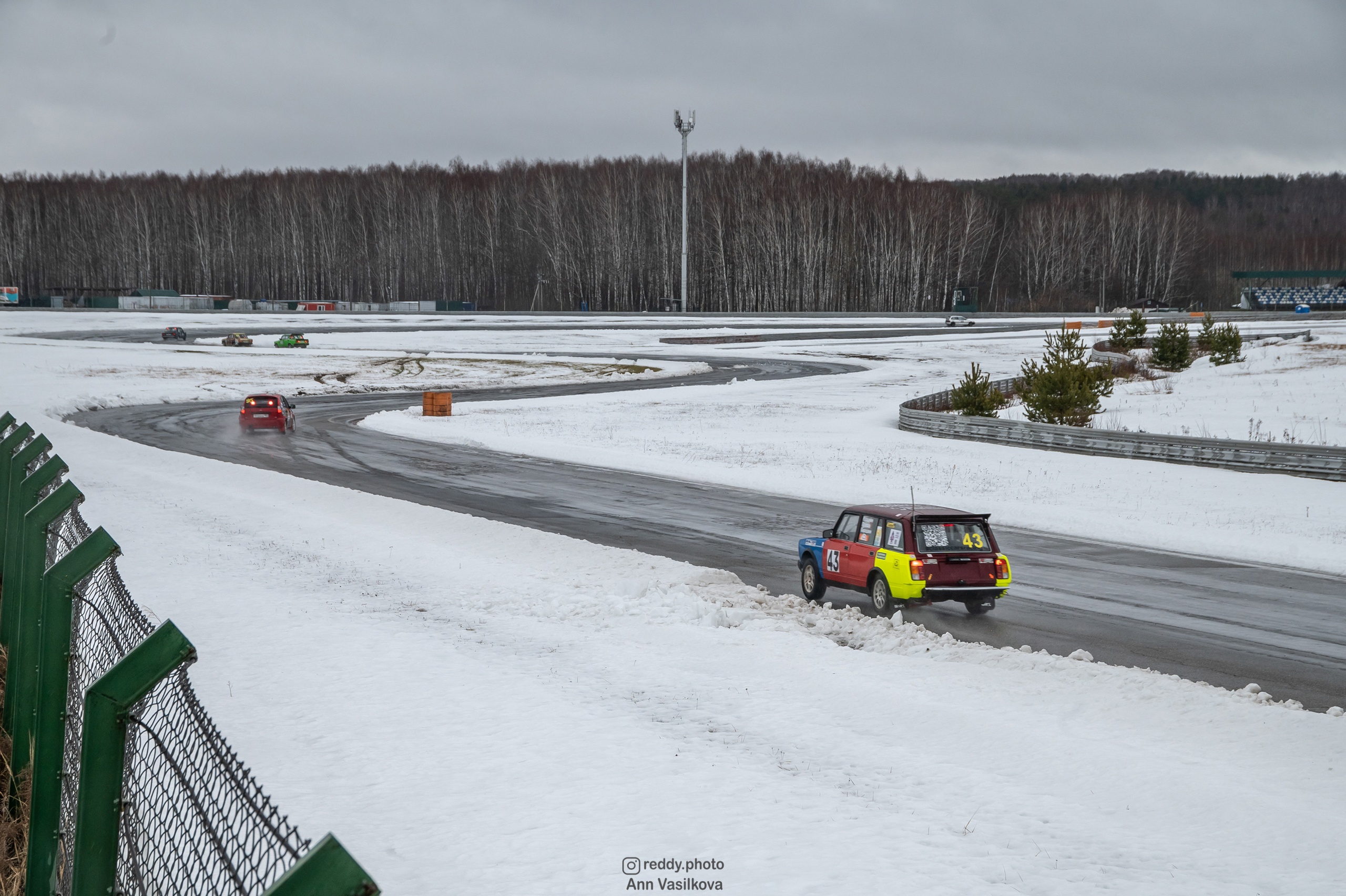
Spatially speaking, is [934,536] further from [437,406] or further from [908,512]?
[437,406]

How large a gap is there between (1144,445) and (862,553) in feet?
60.2

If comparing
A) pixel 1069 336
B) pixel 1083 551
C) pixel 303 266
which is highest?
pixel 303 266

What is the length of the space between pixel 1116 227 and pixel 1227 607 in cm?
14559

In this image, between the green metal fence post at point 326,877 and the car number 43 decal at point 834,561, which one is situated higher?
the green metal fence post at point 326,877

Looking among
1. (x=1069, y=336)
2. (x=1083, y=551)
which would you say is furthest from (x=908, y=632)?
(x=1069, y=336)

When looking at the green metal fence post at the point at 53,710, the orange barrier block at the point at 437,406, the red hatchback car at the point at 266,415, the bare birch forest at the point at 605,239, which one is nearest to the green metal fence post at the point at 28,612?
the green metal fence post at the point at 53,710

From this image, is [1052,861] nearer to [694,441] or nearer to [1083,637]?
[1083,637]

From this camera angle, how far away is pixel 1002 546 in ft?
61.4

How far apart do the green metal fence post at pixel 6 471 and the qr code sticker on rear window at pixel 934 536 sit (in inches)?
379

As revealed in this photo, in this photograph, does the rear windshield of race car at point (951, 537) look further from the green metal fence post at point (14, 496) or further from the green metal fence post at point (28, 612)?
the green metal fence post at point (28, 612)

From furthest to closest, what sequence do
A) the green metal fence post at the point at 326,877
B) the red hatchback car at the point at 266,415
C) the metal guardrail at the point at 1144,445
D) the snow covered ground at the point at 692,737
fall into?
the red hatchback car at the point at 266,415 → the metal guardrail at the point at 1144,445 → the snow covered ground at the point at 692,737 → the green metal fence post at the point at 326,877

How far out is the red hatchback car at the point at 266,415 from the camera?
118ft

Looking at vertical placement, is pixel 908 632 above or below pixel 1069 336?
below

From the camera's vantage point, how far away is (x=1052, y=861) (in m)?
6.20
